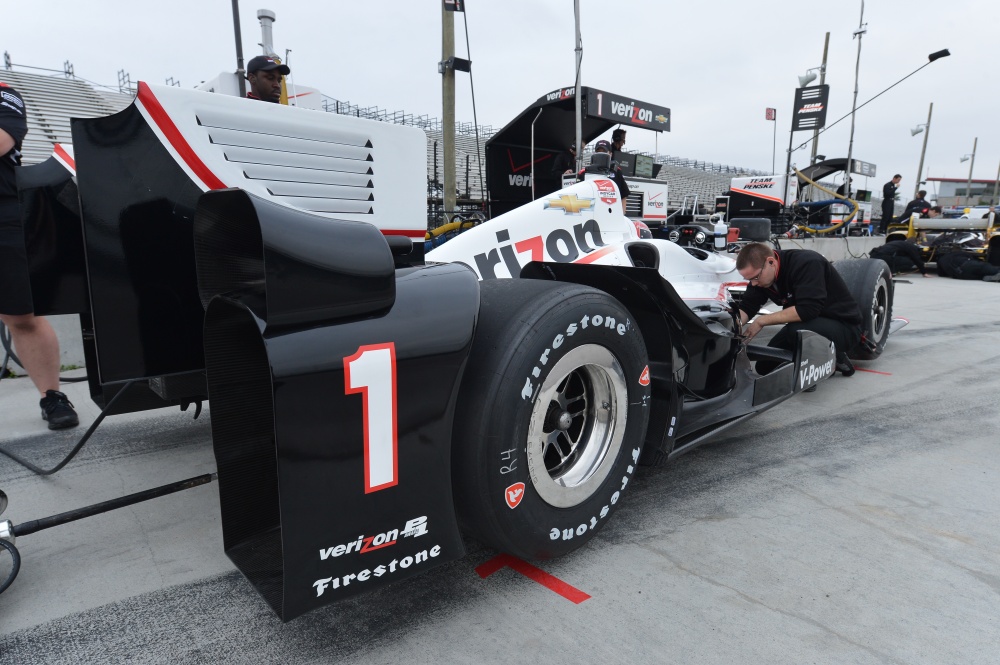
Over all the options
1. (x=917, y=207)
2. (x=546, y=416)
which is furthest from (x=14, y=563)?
(x=917, y=207)

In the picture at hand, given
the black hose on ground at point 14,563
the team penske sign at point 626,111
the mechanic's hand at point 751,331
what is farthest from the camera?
the team penske sign at point 626,111

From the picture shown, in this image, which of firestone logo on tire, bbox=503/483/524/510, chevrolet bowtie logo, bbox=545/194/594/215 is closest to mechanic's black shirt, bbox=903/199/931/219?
chevrolet bowtie logo, bbox=545/194/594/215

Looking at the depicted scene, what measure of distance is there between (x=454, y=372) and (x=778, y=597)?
1137 mm

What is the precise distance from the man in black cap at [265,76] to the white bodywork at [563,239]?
98 cm

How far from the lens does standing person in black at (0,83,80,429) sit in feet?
8.61

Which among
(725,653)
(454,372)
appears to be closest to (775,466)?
(725,653)

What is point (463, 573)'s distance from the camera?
1846 mm

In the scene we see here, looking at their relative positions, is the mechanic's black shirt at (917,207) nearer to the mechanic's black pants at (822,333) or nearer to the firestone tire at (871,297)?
the firestone tire at (871,297)

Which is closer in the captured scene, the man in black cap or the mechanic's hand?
the man in black cap

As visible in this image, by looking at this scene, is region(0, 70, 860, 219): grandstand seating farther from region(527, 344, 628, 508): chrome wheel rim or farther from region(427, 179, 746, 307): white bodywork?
region(527, 344, 628, 508): chrome wheel rim

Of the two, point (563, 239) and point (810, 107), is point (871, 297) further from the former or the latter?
point (810, 107)

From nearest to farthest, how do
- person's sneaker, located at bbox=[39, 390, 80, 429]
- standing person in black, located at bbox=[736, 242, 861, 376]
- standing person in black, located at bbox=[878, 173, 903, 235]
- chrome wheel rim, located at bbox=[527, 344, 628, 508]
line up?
chrome wheel rim, located at bbox=[527, 344, 628, 508]
person's sneaker, located at bbox=[39, 390, 80, 429]
standing person in black, located at bbox=[736, 242, 861, 376]
standing person in black, located at bbox=[878, 173, 903, 235]

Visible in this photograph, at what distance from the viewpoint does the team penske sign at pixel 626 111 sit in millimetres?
12055

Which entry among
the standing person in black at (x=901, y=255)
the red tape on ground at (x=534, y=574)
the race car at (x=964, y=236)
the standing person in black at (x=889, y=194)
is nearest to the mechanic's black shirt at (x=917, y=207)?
the standing person in black at (x=889, y=194)
